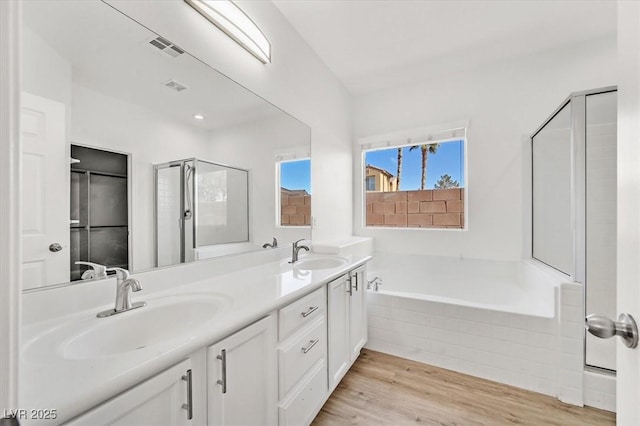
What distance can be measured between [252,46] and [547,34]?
8.03ft

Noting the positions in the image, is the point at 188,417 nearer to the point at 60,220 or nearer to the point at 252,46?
the point at 60,220

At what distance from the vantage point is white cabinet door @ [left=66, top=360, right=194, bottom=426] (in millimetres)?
584

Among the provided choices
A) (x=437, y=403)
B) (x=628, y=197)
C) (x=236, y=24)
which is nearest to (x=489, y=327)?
(x=437, y=403)

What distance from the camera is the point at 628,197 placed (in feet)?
1.73

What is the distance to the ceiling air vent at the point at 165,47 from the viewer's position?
1.26 m

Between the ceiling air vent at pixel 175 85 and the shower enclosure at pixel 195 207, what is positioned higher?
the ceiling air vent at pixel 175 85

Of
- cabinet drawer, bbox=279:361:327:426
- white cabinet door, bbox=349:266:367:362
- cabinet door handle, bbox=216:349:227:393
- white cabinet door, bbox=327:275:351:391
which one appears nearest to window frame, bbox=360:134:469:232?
white cabinet door, bbox=349:266:367:362

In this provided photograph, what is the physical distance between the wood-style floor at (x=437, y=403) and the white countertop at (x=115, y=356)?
894 millimetres

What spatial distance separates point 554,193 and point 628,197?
2.13 meters

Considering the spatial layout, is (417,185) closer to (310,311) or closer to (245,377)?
(310,311)

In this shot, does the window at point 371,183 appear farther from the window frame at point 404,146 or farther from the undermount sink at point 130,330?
the undermount sink at point 130,330

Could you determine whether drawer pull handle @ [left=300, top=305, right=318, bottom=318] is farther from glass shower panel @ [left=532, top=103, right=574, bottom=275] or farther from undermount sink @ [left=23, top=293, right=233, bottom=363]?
glass shower panel @ [left=532, top=103, right=574, bottom=275]

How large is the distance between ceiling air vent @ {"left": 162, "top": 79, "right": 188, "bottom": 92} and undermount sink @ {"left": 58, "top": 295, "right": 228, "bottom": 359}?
3.24 ft

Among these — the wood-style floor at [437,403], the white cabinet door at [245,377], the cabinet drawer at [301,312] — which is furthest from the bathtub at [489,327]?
the white cabinet door at [245,377]
